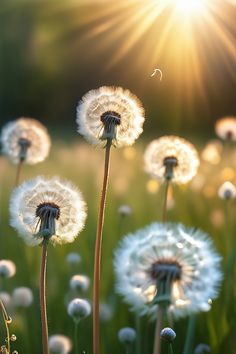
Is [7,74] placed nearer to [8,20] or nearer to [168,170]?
[8,20]

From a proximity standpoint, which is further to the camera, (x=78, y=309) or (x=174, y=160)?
(x=174, y=160)

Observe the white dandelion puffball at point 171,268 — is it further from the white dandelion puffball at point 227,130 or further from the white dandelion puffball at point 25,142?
the white dandelion puffball at point 227,130

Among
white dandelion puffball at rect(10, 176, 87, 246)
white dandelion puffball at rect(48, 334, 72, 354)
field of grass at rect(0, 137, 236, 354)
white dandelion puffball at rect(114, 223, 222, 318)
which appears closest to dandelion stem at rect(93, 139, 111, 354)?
white dandelion puffball at rect(10, 176, 87, 246)

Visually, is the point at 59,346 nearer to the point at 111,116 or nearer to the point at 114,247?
the point at 111,116

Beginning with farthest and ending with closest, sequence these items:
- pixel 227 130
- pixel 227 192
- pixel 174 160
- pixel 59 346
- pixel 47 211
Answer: pixel 227 130, pixel 227 192, pixel 174 160, pixel 59 346, pixel 47 211

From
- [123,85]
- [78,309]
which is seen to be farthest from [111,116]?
[123,85]

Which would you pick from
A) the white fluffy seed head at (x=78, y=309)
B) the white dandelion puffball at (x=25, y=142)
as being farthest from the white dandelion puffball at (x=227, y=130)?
the white fluffy seed head at (x=78, y=309)
